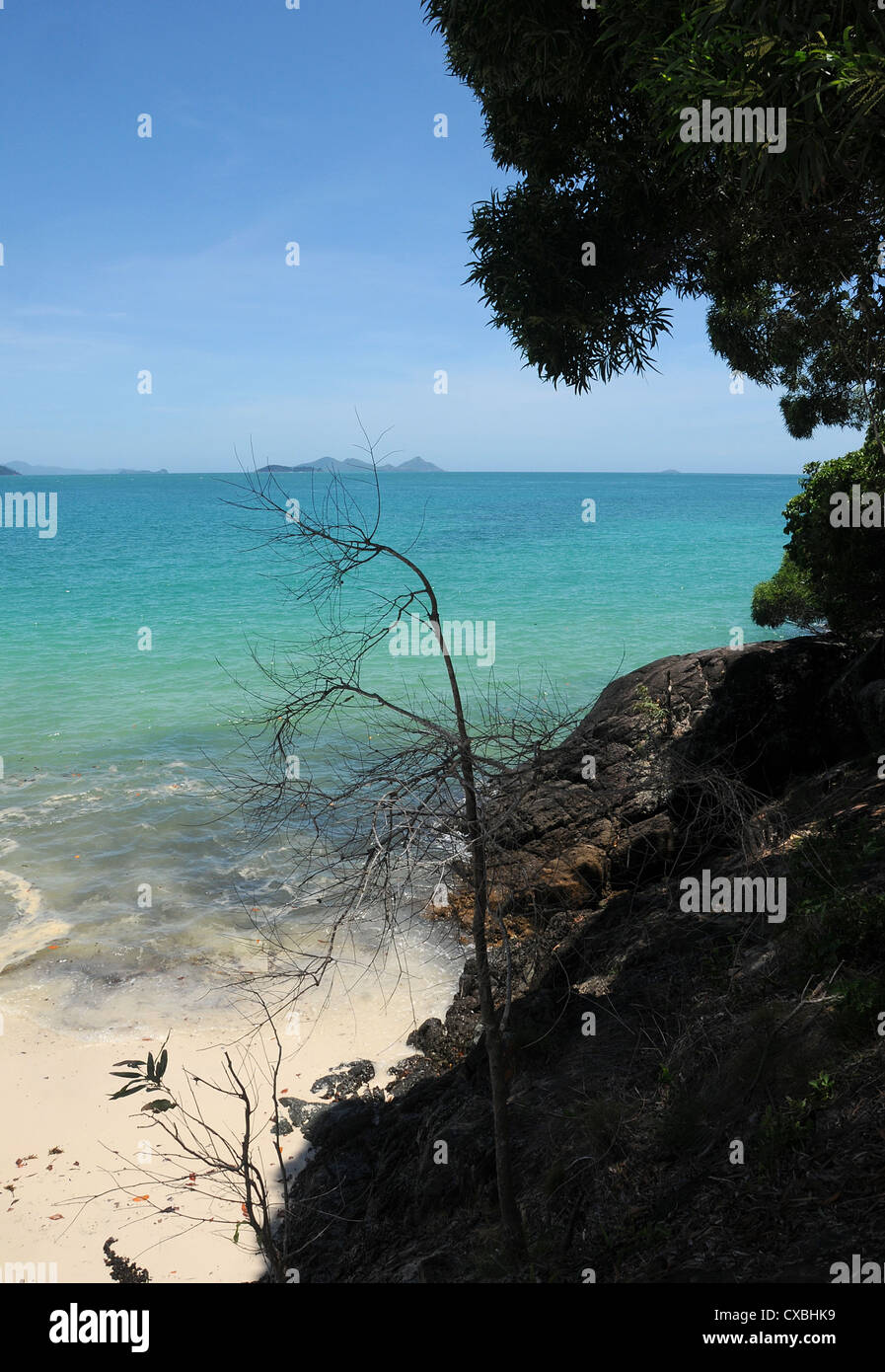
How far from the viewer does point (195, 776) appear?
662 inches

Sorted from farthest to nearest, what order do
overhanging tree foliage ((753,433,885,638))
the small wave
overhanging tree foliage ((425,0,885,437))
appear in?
1. the small wave
2. overhanging tree foliage ((753,433,885,638))
3. overhanging tree foliage ((425,0,885,437))

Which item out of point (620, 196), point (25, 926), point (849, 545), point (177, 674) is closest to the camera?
point (620, 196)

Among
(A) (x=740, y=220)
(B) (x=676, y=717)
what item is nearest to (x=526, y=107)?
(A) (x=740, y=220)

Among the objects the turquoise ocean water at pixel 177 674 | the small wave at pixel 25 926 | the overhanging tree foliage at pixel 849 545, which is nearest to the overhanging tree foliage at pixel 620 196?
the overhanging tree foliage at pixel 849 545

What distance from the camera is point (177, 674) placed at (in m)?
24.9

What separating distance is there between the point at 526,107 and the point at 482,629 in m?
24.1

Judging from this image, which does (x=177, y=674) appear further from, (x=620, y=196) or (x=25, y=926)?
(x=620, y=196)

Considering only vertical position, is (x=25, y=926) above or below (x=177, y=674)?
below

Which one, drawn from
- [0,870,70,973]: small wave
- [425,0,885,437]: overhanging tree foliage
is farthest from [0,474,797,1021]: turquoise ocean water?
[425,0,885,437]: overhanging tree foliage

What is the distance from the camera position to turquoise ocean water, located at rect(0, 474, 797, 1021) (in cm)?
1159

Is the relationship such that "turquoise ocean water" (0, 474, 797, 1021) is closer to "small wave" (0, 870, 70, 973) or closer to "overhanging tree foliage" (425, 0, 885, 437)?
"small wave" (0, 870, 70, 973)

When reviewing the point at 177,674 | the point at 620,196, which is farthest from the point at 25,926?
the point at 177,674
